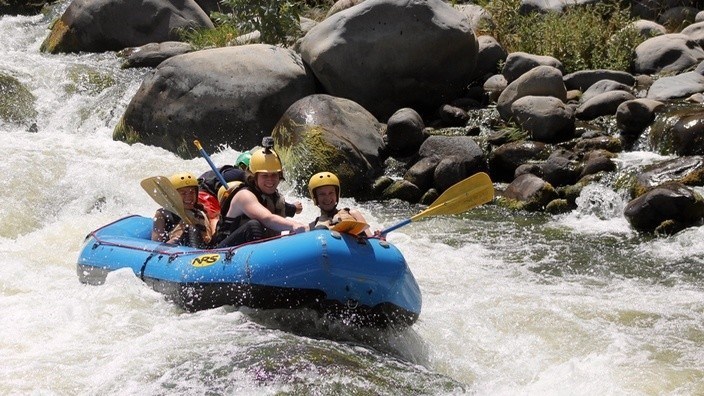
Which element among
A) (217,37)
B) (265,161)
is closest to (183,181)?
(265,161)

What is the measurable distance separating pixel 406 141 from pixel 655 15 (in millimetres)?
4805

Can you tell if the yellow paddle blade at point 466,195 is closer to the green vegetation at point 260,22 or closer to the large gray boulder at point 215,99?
the large gray boulder at point 215,99

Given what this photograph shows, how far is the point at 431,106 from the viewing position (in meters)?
11.9

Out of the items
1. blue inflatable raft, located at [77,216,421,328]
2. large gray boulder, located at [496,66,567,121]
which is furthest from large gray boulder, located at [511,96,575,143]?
blue inflatable raft, located at [77,216,421,328]

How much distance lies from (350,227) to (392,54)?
6.10 metres

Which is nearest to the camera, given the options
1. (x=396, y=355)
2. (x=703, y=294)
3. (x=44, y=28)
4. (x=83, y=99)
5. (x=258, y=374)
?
(x=258, y=374)

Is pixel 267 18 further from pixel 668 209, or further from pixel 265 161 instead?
pixel 265 161

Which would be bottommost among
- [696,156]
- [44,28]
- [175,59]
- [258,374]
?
[44,28]

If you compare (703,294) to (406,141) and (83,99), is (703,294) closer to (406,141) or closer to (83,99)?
(406,141)

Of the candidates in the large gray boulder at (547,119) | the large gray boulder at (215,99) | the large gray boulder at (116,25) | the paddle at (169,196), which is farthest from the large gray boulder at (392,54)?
the paddle at (169,196)

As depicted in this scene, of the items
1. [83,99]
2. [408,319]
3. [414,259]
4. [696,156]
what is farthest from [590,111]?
[83,99]

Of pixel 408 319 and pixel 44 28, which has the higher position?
pixel 408 319

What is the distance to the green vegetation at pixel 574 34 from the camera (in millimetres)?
11852

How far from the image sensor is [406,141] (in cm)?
1059
